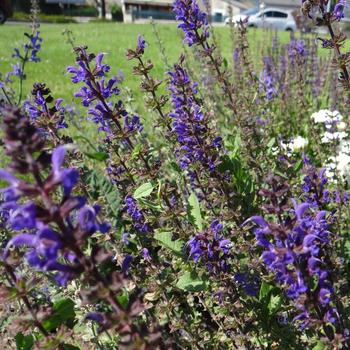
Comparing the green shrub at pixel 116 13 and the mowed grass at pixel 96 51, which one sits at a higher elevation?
the green shrub at pixel 116 13

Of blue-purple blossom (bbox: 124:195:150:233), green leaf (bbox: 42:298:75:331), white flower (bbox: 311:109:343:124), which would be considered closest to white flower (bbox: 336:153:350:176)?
white flower (bbox: 311:109:343:124)

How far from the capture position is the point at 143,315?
108 inches

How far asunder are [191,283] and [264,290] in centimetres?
36

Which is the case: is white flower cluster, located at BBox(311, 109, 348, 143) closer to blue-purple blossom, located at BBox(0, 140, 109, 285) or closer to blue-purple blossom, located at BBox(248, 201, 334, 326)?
blue-purple blossom, located at BBox(248, 201, 334, 326)

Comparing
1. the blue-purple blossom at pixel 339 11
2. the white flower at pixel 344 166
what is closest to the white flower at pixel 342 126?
the white flower at pixel 344 166

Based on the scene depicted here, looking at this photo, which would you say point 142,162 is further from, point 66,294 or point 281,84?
point 281,84

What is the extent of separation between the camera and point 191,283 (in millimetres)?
2367

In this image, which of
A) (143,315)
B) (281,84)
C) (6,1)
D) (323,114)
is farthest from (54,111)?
(6,1)

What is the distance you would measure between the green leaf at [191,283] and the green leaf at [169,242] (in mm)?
126

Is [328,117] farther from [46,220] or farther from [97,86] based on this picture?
[46,220]

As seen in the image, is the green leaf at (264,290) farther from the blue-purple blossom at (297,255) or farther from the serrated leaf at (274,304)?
the blue-purple blossom at (297,255)

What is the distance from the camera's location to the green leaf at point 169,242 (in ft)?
8.10

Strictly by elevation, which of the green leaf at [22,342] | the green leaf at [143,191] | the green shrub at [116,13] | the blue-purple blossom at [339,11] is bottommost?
the green leaf at [22,342]

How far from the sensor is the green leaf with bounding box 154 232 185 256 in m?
2.47
